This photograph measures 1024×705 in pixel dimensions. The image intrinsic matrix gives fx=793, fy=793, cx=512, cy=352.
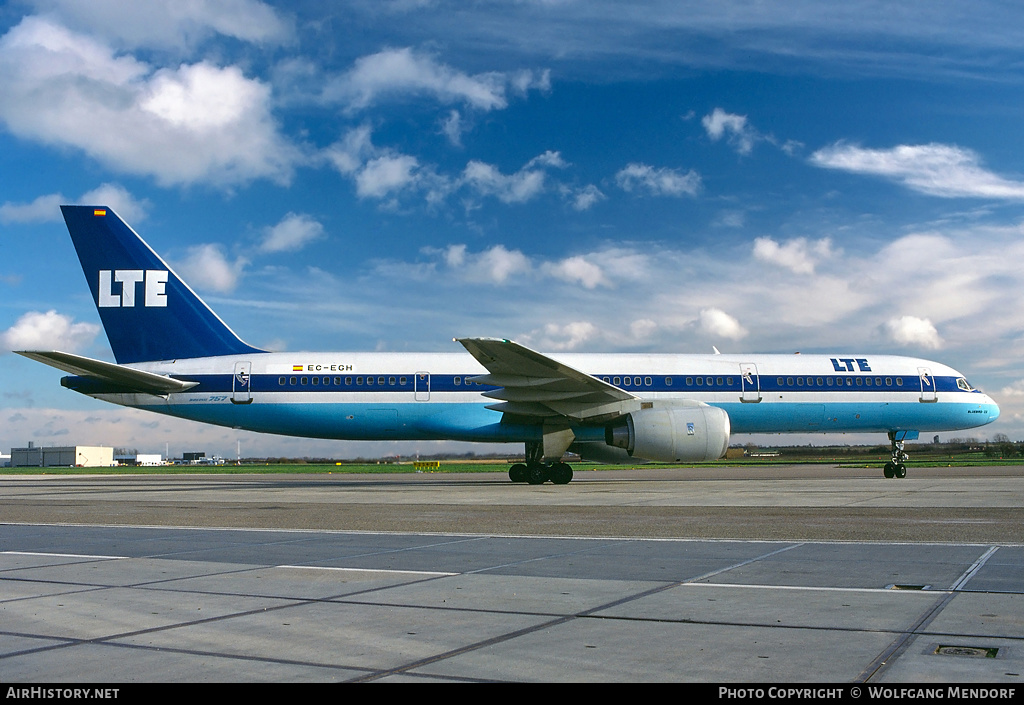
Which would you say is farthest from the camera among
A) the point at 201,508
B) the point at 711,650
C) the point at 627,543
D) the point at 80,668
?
the point at 201,508

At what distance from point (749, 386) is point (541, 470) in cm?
749

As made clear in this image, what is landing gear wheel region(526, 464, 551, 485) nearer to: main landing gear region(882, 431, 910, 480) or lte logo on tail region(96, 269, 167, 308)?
main landing gear region(882, 431, 910, 480)

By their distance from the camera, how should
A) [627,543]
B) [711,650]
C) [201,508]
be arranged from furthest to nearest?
[201,508]
[627,543]
[711,650]

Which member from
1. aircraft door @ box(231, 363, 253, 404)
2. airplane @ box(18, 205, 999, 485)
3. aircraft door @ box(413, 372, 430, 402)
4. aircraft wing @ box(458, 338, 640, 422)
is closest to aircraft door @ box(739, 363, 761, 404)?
airplane @ box(18, 205, 999, 485)

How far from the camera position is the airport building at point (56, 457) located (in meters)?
107

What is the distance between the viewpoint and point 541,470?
25375 millimetres

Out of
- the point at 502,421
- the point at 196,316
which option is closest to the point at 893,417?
the point at 502,421

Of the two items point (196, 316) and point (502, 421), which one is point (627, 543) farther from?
point (196, 316)

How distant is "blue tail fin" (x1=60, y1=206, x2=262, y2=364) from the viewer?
24672 mm

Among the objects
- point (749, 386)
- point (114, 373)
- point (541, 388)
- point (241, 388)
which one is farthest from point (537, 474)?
point (114, 373)

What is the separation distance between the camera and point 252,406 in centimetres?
2489

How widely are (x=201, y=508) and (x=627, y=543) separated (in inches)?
388

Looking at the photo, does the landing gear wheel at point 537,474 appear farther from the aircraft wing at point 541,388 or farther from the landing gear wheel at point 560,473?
the aircraft wing at point 541,388

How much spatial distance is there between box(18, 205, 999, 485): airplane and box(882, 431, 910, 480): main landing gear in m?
0.20
